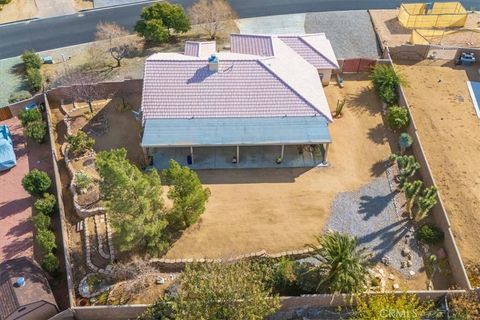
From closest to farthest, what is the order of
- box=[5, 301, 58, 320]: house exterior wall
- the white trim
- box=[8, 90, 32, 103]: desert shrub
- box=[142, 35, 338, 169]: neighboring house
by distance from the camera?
box=[5, 301, 58, 320]: house exterior wall, box=[142, 35, 338, 169]: neighboring house, the white trim, box=[8, 90, 32, 103]: desert shrub

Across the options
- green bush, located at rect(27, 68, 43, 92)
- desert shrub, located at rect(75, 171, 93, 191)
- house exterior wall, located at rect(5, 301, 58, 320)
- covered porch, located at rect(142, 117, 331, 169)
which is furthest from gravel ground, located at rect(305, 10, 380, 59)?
house exterior wall, located at rect(5, 301, 58, 320)

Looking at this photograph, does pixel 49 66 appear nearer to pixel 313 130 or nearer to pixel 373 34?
pixel 313 130

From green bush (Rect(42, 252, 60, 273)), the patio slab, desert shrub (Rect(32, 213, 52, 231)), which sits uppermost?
the patio slab

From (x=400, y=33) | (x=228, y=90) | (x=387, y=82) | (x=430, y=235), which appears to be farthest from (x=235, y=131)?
(x=400, y=33)

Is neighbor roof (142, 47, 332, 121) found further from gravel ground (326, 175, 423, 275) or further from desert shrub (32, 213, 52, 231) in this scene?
desert shrub (32, 213, 52, 231)

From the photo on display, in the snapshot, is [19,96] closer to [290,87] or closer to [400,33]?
[290,87]

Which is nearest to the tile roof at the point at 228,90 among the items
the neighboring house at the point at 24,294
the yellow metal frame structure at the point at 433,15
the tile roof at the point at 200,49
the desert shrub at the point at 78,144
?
the tile roof at the point at 200,49

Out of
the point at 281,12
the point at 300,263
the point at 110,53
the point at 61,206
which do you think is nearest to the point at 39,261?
the point at 61,206
